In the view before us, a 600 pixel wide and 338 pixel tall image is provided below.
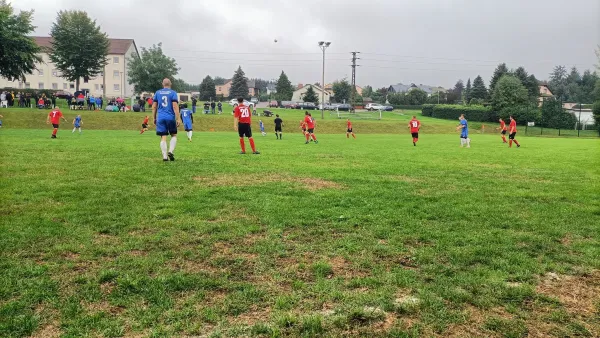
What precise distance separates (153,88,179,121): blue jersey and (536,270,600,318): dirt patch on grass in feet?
31.3

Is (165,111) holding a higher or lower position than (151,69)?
lower

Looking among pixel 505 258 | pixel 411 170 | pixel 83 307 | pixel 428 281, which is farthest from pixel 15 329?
pixel 411 170

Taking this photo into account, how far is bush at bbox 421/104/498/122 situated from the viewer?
64.9m

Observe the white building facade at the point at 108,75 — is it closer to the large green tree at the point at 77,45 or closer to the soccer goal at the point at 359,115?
the large green tree at the point at 77,45

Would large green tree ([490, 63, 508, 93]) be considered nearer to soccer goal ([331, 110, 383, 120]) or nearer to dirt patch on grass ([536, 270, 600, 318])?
soccer goal ([331, 110, 383, 120])

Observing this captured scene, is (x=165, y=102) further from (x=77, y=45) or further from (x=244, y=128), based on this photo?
(x=77, y=45)

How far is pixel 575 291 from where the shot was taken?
3635 millimetres

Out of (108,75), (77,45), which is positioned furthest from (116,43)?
(77,45)

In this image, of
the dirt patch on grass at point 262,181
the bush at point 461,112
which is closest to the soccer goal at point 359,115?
the bush at point 461,112

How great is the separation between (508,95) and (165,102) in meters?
65.8

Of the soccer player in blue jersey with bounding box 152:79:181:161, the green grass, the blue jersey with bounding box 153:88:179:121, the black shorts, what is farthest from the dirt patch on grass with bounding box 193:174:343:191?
the black shorts

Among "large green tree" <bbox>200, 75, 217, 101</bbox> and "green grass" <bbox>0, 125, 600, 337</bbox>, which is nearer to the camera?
"green grass" <bbox>0, 125, 600, 337</bbox>

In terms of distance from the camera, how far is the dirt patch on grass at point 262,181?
813cm

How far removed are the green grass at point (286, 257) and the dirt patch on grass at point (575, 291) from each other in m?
0.03
